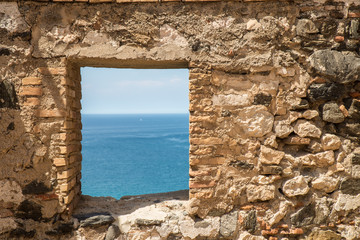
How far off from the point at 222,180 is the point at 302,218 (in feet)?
2.74

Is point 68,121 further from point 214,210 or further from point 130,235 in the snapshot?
point 214,210

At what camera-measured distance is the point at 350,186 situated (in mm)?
2695

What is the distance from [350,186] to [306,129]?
27.4 inches

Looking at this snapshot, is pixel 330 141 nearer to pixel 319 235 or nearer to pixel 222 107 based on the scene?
pixel 319 235

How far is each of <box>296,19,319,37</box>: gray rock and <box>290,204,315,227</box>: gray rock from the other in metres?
1.58

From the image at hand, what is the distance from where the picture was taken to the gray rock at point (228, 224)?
103 inches

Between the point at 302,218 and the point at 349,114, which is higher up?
the point at 349,114

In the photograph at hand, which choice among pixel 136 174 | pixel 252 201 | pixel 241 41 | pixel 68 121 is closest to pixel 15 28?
pixel 68 121

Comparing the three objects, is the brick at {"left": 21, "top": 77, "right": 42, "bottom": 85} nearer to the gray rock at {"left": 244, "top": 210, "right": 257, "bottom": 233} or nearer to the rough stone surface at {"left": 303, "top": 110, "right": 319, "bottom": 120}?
the gray rock at {"left": 244, "top": 210, "right": 257, "bottom": 233}

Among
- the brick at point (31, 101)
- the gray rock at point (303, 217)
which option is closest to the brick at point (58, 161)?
the brick at point (31, 101)

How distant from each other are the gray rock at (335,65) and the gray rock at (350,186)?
940 millimetres

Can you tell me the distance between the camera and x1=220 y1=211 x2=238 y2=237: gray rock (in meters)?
2.62

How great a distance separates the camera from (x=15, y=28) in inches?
97.0

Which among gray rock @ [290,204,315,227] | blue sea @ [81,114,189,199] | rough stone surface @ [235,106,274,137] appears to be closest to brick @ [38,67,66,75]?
rough stone surface @ [235,106,274,137]
